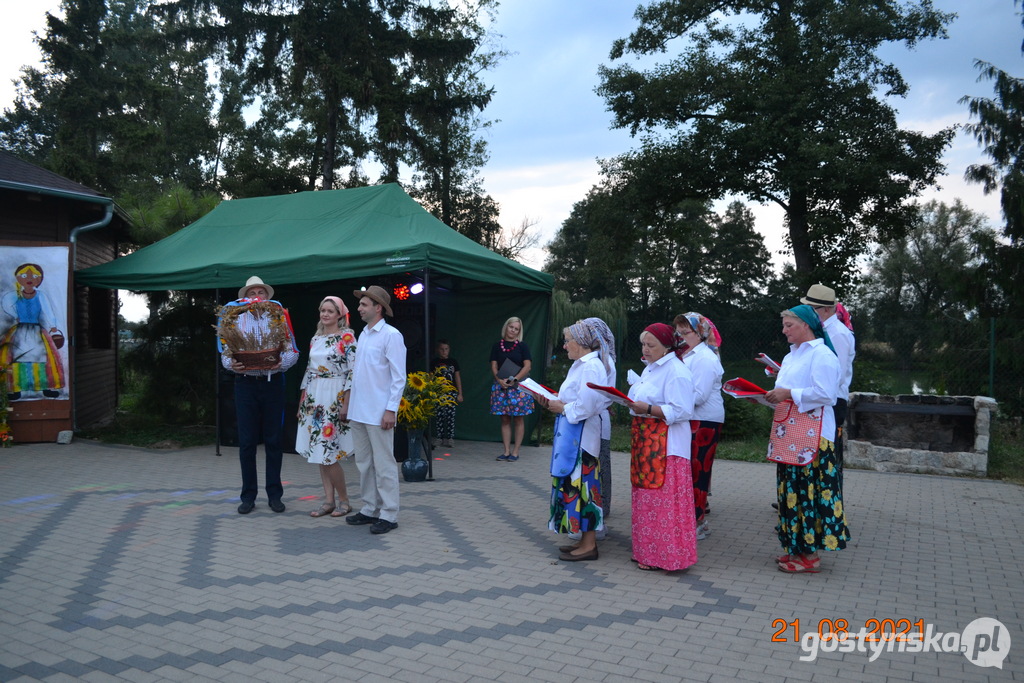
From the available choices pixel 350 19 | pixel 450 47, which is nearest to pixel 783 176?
pixel 450 47

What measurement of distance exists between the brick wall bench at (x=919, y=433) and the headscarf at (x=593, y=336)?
5.36 metres

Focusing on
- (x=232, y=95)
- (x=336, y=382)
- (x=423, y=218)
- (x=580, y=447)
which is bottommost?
(x=580, y=447)

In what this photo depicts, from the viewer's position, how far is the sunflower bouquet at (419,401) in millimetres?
7832

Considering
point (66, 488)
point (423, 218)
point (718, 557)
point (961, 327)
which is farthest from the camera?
point (961, 327)

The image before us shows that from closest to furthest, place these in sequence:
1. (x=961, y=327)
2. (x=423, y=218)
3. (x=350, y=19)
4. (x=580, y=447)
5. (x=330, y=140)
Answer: (x=580, y=447) < (x=423, y=218) < (x=961, y=327) < (x=350, y=19) < (x=330, y=140)

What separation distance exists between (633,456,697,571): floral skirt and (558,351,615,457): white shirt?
446mm

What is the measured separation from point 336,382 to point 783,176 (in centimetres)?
1846

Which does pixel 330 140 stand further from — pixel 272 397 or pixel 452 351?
pixel 272 397

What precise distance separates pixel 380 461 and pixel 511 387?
12.1ft

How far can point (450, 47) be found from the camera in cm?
2081

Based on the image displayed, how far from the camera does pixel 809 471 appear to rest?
482cm

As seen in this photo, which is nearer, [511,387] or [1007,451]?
[511,387]

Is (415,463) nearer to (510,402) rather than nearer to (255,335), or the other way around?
(510,402)
